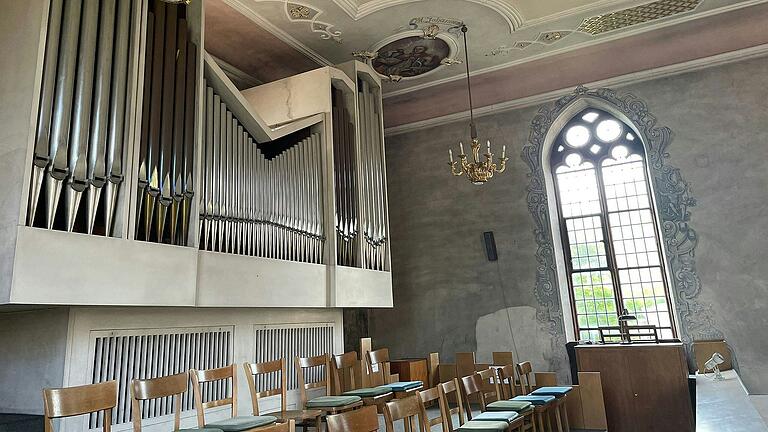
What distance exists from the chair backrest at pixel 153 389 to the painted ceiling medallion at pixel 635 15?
6.42 meters

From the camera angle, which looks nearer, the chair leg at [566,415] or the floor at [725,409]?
the floor at [725,409]

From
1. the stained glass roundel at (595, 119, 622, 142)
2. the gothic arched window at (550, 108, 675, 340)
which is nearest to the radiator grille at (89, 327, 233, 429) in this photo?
the gothic arched window at (550, 108, 675, 340)

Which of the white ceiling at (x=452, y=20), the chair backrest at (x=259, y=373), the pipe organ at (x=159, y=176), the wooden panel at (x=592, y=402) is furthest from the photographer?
the white ceiling at (x=452, y=20)

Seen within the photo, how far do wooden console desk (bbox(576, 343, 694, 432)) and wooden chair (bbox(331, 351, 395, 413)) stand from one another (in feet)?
8.38

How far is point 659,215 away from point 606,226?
82 cm

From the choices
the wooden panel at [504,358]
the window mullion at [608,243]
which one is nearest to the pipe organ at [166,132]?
the wooden panel at [504,358]

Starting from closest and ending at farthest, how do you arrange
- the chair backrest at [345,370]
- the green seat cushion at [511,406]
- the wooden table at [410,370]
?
the green seat cushion at [511,406] → the chair backrest at [345,370] → the wooden table at [410,370]

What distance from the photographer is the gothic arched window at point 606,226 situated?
25.1 ft

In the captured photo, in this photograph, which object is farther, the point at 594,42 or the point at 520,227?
the point at 520,227

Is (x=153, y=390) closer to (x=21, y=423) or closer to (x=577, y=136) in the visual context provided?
(x=21, y=423)

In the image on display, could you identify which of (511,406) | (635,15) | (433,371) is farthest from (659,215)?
(511,406)

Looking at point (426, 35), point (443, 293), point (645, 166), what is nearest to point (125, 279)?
point (426, 35)

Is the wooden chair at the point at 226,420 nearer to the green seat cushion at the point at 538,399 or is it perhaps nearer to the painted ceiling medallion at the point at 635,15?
the green seat cushion at the point at 538,399

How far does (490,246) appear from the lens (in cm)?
826
